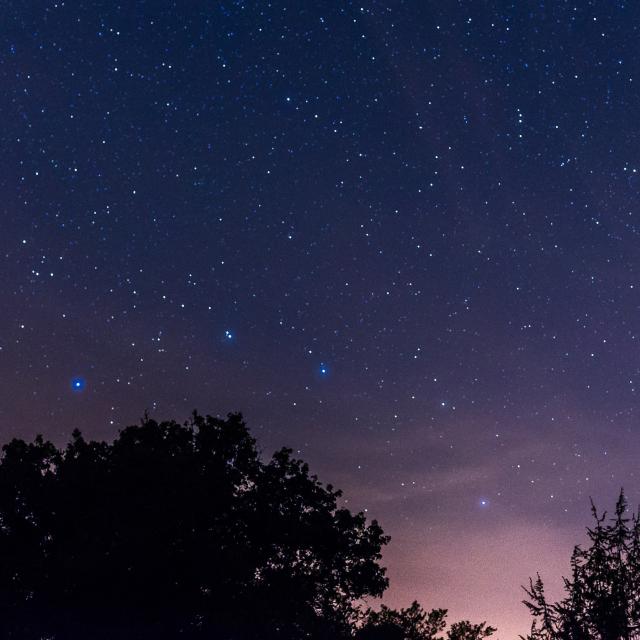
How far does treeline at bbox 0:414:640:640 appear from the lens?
2272 cm

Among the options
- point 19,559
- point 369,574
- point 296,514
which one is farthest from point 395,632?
point 19,559

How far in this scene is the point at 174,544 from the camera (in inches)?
933

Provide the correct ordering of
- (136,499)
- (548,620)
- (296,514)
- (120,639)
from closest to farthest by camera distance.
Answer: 1. (548,620)
2. (120,639)
3. (136,499)
4. (296,514)

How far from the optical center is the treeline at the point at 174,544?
2272cm

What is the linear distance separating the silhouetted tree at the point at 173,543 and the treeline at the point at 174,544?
4cm

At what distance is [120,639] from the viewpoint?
22.6m

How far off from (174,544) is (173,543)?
0.07 m

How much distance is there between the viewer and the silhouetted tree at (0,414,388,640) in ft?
74.5

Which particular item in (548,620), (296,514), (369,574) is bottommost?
(548,620)

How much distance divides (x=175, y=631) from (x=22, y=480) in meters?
7.96

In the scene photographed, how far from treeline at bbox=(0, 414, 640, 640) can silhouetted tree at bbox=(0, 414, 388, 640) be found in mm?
42

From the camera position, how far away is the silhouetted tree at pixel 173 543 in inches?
894

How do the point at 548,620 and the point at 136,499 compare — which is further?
the point at 136,499

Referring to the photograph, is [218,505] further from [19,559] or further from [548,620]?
[548,620]
